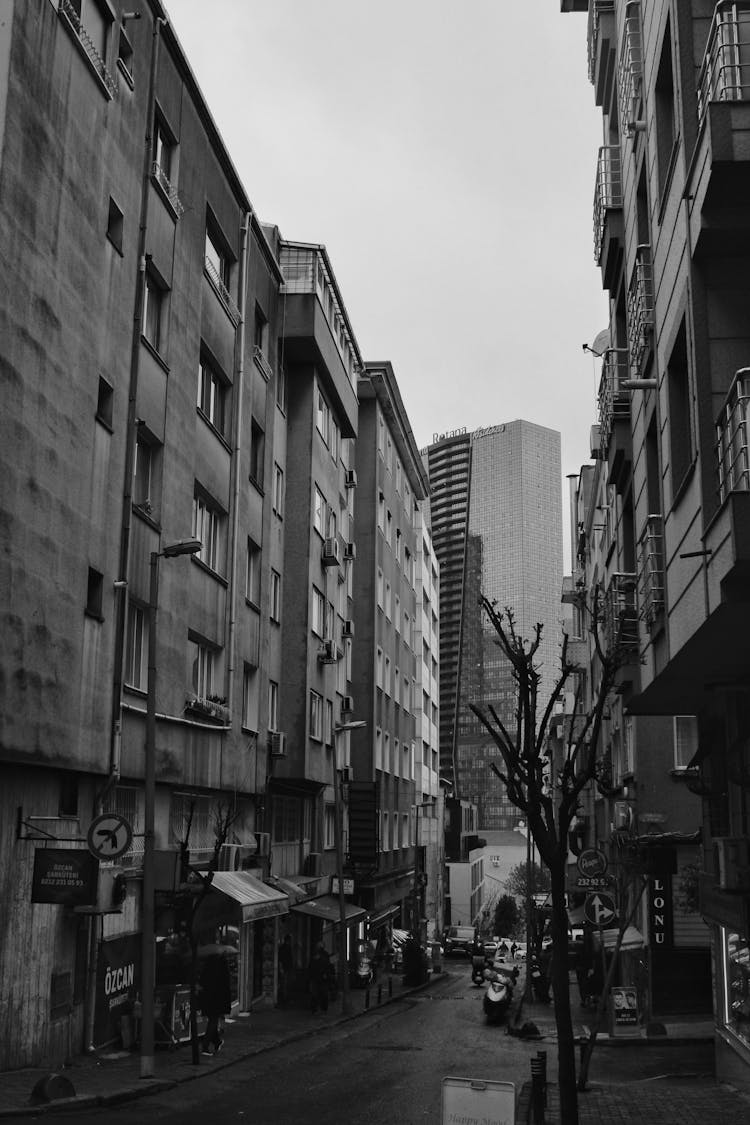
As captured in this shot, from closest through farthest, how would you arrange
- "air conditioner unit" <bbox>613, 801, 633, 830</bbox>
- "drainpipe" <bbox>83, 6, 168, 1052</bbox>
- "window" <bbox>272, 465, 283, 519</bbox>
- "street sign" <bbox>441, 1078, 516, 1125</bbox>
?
"street sign" <bbox>441, 1078, 516, 1125</bbox> < "drainpipe" <bbox>83, 6, 168, 1052</bbox> < "air conditioner unit" <bbox>613, 801, 633, 830</bbox> < "window" <bbox>272, 465, 283, 519</bbox>

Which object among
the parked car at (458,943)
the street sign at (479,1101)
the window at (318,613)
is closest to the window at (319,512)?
the window at (318,613)

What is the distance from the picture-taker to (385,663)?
58406mm

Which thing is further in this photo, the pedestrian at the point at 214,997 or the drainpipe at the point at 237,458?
the drainpipe at the point at 237,458

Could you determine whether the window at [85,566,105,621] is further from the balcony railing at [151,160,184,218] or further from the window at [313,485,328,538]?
the window at [313,485,328,538]

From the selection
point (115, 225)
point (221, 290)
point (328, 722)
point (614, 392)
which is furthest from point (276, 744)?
point (115, 225)

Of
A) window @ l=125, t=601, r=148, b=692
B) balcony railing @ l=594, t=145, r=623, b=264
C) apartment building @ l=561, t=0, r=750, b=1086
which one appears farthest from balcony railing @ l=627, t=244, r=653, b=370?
window @ l=125, t=601, r=148, b=692

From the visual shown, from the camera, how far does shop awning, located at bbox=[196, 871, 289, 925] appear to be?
23875 millimetres

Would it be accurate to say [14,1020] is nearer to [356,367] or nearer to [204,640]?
[204,640]

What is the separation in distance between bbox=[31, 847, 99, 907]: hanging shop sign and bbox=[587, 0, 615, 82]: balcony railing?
1918cm

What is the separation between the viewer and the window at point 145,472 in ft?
74.4

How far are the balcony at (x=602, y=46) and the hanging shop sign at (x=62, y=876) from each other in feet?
61.9

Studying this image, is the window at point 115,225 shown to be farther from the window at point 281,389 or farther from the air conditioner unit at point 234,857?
the window at point 281,389

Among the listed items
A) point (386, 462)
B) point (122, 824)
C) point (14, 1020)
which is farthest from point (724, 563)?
point (386, 462)

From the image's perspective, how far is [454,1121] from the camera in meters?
10.1
